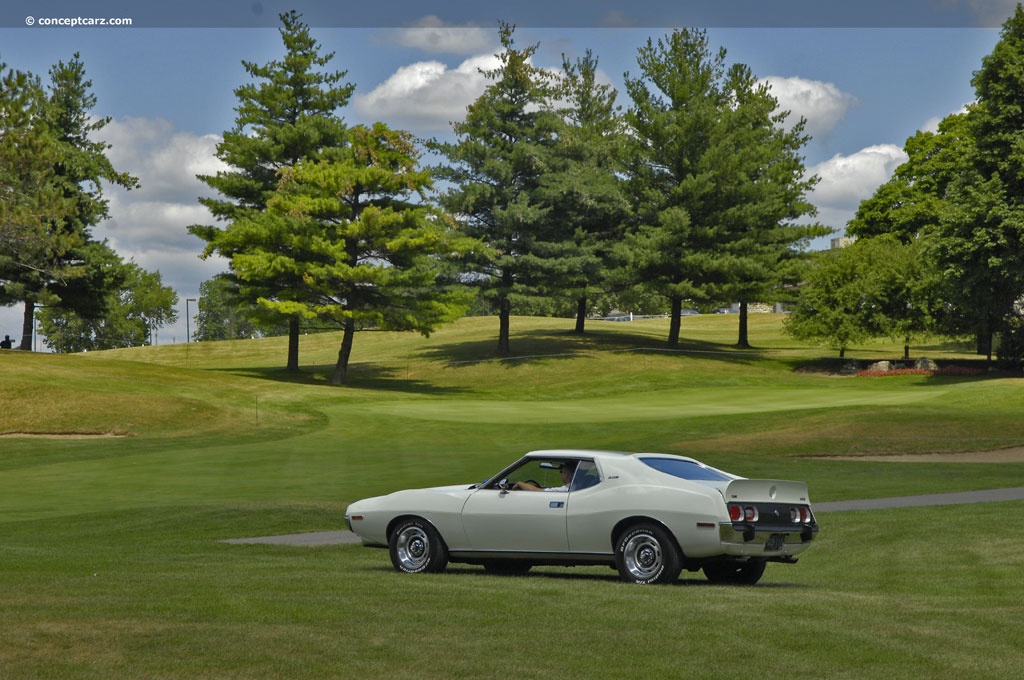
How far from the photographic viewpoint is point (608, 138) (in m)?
77.5

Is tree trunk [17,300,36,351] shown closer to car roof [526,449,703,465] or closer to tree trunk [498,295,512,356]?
tree trunk [498,295,512,356]

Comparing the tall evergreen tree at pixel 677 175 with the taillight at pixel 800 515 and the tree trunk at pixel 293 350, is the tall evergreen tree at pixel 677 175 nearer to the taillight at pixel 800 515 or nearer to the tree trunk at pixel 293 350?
Result: the tree trunk at pixel 293 350

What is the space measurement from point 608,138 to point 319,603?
6888 centimetres

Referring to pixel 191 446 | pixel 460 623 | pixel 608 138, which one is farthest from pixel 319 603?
pixel 608 138

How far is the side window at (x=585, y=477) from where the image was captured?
13.5 meters

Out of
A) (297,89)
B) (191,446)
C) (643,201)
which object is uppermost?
(297,89)

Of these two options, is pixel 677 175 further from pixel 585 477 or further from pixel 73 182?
pixel 585 477

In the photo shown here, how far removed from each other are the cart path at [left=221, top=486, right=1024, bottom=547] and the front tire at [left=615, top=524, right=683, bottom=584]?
255 inches

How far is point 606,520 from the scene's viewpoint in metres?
13.1

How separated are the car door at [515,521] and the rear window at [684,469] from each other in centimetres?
106

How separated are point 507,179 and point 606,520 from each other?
55280 millimetres

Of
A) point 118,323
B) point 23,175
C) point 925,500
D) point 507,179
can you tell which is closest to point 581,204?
point 507,179

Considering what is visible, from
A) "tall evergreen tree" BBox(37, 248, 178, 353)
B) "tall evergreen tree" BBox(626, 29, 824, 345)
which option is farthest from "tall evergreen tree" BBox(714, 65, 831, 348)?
"tall evergreen tree" BBox(37, 248, 178, 353)

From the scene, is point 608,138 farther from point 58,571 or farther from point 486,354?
point 58,571
